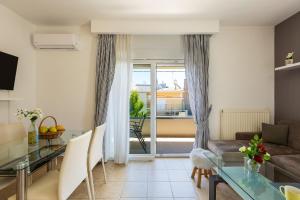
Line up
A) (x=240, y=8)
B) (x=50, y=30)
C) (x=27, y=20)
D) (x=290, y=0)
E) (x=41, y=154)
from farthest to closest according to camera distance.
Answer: (x=50, y=30) < (x=27, y=20) < (x=240, y=8) < (x=290, y=0) < (x=41, y=154)

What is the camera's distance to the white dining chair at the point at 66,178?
2057mm

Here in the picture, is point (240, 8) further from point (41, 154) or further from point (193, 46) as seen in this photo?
point (41, 154)

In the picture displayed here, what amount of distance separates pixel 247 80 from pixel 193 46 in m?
1.27

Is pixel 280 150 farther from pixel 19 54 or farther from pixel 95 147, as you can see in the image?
pixel 19 54

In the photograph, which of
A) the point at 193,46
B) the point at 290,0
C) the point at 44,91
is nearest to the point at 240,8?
the point at 290,0

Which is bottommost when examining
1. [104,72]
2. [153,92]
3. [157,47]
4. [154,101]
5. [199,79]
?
[154,101]

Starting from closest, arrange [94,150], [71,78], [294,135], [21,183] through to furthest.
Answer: [21,183], [94,150], [294,135], [71,78]

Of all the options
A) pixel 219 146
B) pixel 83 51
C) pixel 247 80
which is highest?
A: pixel 83 51

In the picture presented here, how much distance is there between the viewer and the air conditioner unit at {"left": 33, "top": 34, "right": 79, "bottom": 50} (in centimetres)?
444

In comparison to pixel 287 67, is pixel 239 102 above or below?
below

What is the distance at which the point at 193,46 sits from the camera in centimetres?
462

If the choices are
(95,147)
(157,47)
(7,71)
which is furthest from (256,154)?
Answer: (7,71)

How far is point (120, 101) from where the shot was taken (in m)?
4.65

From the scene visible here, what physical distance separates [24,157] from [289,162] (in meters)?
2.92
